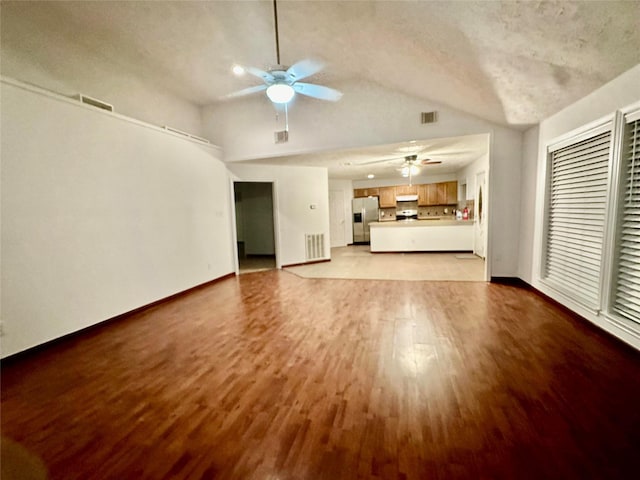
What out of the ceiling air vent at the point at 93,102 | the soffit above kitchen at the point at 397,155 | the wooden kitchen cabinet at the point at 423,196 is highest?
the ceiling air vent at the point at 93,102

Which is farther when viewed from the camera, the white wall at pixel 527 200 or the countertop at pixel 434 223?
the countertop at pixel 434 223

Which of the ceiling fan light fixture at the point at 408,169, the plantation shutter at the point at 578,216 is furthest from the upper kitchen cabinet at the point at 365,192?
the plantation shutter at the point at 578,216

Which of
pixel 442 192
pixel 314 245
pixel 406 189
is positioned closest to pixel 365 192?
pixel 406 189

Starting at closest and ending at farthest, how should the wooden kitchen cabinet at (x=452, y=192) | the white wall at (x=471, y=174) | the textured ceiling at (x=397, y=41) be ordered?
the textured ceiling at (x=397, y=41) → the white wall at (x=471, y=174) → the wooden kitchen cabinet at (x=452, y=192)

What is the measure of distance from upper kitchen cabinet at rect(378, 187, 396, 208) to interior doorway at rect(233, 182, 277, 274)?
417cm

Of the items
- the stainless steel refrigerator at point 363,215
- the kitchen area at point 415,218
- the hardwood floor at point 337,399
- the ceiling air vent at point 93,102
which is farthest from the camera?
the stainless steel refrigerator at point 363,215

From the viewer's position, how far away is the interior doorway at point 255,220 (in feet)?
27.4

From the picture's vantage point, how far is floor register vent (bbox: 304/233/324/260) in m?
7.12

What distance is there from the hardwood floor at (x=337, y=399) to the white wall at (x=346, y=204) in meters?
7.04

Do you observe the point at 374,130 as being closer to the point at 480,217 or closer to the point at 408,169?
the point at 408,169

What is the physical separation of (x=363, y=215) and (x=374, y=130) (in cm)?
574

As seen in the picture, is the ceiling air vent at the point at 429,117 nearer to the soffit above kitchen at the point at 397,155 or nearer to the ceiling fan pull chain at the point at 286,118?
the soffit above kitchen at the point at 397,155

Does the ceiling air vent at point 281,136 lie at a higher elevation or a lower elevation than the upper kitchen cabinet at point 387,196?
higher

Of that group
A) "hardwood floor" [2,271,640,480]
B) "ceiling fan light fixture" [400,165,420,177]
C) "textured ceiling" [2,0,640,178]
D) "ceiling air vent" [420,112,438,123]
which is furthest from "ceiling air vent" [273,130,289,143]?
"hardwood floor" [2,271,640,480]
